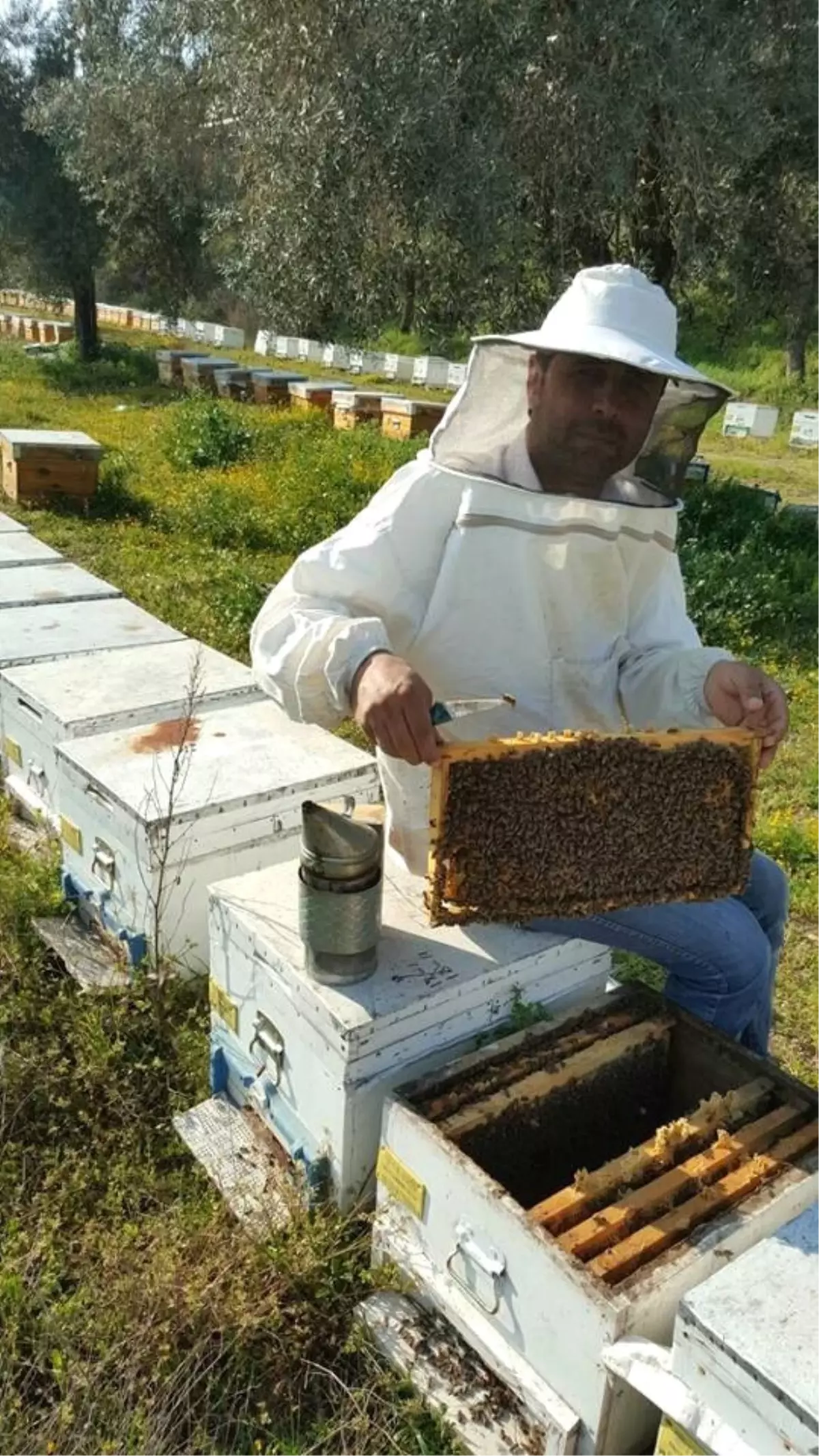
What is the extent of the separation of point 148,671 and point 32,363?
17082 millimetres

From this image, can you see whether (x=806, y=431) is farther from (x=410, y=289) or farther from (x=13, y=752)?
(x=13, y=752)

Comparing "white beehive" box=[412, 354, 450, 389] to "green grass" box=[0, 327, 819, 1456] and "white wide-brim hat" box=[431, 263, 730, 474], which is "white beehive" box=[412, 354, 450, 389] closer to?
"green grass" box=[0, 327, 819, 1456]

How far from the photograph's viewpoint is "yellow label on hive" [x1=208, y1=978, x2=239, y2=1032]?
7.63 ft

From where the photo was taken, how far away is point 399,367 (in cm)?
2333

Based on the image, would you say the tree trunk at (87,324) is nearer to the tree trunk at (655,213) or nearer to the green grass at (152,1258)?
the tree trunk at (655,213)

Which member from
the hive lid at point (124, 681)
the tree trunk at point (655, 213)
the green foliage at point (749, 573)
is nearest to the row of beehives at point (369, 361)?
the tree trunk at point (655, 213)

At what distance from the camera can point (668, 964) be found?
2264 mm

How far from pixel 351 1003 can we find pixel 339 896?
20 cm

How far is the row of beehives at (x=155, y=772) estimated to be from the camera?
106 inches

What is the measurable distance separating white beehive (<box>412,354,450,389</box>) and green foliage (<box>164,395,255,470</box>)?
38.4 ft

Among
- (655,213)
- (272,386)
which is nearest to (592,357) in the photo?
(655,213)

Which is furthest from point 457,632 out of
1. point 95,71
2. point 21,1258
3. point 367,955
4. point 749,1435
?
point 95,71

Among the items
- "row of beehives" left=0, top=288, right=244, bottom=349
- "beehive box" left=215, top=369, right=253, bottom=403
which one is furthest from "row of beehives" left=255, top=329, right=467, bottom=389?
"beehive box" left=215, top=369, right=253, bottom=403

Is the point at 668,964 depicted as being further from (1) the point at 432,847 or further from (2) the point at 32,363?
(2) the point at 32,363
